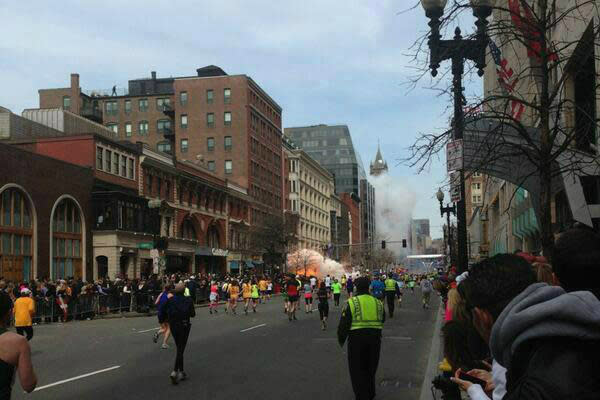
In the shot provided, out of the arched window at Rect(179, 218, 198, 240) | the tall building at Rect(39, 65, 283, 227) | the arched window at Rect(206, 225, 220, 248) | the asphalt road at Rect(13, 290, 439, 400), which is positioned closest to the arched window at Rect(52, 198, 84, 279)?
the arched window at Rect(179, 218, 198, 240)

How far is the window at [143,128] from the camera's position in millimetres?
90750

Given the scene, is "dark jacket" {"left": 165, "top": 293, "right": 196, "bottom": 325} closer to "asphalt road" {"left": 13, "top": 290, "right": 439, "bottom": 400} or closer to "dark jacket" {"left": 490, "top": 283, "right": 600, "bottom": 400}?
"asphalt road" {"left": 13, "top": 290, "right": 439, "bottom": 400}

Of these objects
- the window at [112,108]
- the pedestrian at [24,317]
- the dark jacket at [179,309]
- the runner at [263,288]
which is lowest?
the runner at [263,288]

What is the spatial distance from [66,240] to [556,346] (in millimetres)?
44250

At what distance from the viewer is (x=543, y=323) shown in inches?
85.0

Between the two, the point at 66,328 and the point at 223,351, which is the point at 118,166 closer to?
the point at 66,328

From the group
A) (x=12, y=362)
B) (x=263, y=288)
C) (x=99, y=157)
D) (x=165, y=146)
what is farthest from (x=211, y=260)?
(x=12, y=362)

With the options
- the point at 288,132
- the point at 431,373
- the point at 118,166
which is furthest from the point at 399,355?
the point at 288,132

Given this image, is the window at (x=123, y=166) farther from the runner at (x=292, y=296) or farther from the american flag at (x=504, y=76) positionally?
the american flag at (x=504, y=76)

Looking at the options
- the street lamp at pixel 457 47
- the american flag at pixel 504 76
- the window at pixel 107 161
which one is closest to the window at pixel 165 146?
the window at pixel 107 161

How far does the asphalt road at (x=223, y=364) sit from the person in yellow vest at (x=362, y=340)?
1.27 m

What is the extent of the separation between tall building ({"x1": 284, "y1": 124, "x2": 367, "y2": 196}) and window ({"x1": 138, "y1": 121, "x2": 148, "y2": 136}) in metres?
87.4

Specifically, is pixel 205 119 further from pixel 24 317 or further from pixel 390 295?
pixel 24 317

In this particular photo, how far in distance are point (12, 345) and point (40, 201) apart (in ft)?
124
